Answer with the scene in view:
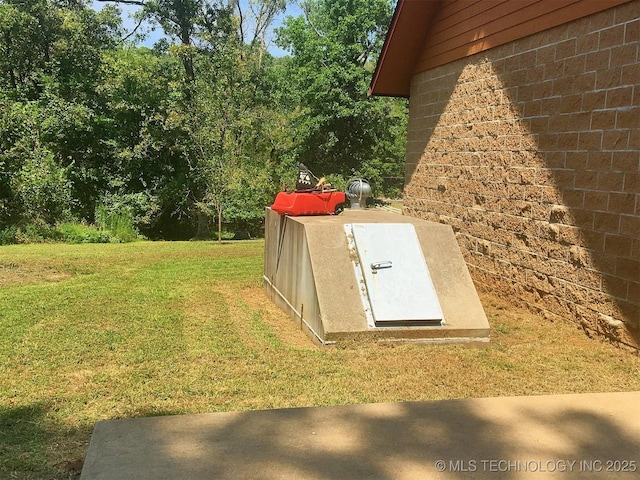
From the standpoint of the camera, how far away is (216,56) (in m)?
20.1

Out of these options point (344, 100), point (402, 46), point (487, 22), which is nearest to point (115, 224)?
point (344, 100)

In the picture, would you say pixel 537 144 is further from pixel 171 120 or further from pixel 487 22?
pixel 171 120

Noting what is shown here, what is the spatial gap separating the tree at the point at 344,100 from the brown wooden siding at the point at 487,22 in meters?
14.7

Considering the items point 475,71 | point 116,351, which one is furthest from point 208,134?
point 116,351

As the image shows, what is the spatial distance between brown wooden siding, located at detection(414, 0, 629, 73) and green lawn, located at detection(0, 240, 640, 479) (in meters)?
3.45

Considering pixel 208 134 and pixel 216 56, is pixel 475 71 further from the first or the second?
pixel 216 56

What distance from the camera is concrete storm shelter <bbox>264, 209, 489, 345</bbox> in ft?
18.6

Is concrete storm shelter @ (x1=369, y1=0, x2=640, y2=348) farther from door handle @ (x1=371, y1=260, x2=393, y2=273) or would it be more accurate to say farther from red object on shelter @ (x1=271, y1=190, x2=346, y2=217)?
red object on shelter @ (x1=271, y1=190, x2=346, y2=217)

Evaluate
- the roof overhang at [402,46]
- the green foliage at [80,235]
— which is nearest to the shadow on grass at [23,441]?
the roof overhang at [402,46]

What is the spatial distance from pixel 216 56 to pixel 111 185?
232 inches

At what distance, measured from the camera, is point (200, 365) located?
4.90m

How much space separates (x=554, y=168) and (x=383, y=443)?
4.65 meters

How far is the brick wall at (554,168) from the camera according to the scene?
5.54 m

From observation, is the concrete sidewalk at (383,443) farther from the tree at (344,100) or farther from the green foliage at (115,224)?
the tree at (344,100)
